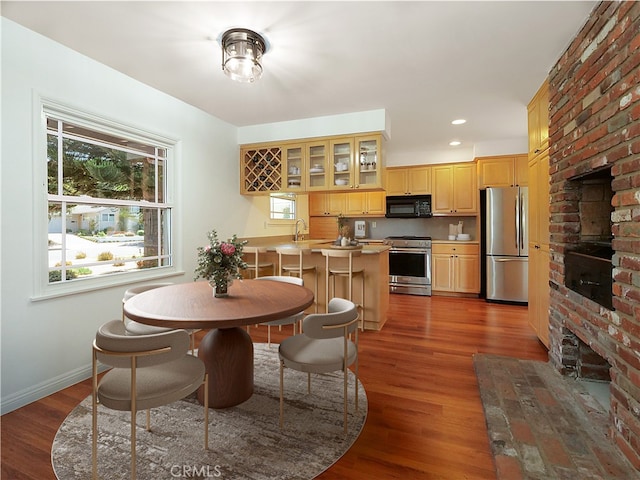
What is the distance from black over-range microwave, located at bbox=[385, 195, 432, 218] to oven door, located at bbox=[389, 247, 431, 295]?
2.26ft

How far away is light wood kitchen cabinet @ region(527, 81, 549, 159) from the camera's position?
2.87 metres

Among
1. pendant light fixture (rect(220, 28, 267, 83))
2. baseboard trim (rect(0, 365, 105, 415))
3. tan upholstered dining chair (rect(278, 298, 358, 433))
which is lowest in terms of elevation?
baseboard trim (rect(0, 365, 105, 415))

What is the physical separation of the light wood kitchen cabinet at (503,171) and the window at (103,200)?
463 cm

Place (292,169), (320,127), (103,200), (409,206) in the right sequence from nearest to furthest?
1. (103,200)
2. (320,127)
3. (292,169)
4. (409,206)

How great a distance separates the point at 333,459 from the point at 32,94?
117 inches

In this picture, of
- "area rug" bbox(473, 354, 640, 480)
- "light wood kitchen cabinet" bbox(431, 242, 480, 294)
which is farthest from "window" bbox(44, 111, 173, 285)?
"light wood kitchen cabinet" bbox(431, 242, 480, 294)

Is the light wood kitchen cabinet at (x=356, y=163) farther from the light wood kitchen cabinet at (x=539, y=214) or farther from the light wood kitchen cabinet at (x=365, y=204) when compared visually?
the light wood kitchen cabinet at (x=365, y=204)

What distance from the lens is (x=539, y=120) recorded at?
10.1 feet

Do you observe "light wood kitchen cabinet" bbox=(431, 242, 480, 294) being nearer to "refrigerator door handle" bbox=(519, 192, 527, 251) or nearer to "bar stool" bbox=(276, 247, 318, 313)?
"refrigerator door handle" bbox=(519, 192, 527, 251)

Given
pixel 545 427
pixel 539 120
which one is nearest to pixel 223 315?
pixel 545 427

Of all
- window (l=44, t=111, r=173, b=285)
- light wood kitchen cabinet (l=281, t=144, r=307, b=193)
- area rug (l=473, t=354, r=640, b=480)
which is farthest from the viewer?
light wood kitchen cabinet (l=281, t=144, r=307, b=193)

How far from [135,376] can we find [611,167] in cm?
265

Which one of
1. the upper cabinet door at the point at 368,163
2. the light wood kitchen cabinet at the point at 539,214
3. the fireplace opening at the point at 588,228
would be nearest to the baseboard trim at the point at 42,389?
the upper cabinet door at the point at 368,163

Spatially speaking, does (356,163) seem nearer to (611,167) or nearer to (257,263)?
(257,263)
